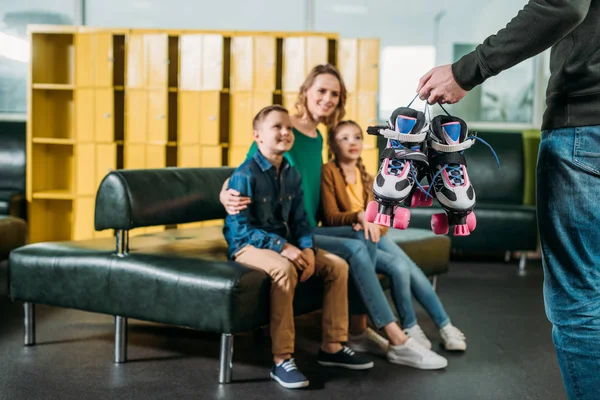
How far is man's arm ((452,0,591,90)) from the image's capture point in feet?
4.37

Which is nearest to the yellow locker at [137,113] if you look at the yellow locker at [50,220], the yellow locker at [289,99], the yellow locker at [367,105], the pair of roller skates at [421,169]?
the yellow locker at [50,220]

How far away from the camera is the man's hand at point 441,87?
1.44m

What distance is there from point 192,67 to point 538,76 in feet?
9.46

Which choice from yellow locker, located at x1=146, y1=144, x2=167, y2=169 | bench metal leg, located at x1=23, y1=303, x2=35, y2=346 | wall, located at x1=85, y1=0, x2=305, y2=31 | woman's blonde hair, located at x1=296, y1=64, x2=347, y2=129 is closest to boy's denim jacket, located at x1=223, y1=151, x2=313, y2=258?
woman's blonde hair, located at x1=296, y1=64, x2=347, y2=129

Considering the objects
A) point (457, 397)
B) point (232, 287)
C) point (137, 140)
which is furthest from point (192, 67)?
point (457, 397)

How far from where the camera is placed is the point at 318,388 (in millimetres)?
2426

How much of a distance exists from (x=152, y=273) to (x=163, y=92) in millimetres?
3055

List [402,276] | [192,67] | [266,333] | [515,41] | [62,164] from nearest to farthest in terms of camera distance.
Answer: [515,41]
[402,276]
[266,333]
[192,67]
[62,164]

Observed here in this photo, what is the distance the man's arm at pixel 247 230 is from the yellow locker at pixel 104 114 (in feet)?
9.96

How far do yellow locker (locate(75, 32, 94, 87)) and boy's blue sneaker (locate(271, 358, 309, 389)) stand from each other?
3.58m

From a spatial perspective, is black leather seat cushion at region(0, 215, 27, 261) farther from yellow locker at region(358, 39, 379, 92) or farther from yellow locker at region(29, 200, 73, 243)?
yellow locker at region(358, 39, 379, 92)

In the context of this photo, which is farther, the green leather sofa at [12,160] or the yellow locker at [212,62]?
the green leather sofa at [12,160]

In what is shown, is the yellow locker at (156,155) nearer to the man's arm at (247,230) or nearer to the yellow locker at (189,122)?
the yellow locker at (189,122)

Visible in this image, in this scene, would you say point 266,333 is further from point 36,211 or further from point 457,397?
A: point 36,211
